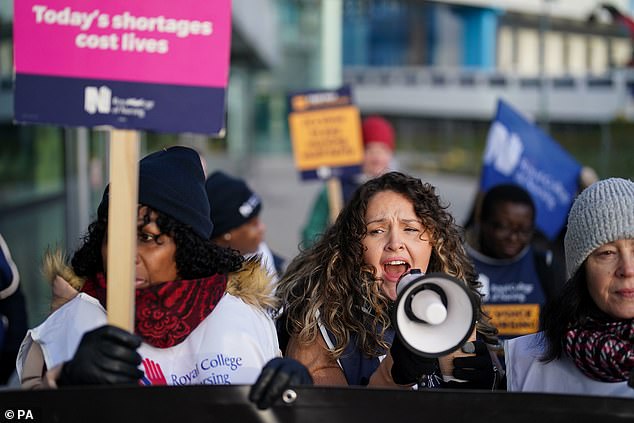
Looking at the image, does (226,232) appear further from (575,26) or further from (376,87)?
(575,26)

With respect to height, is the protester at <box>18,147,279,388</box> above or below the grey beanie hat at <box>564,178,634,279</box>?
below

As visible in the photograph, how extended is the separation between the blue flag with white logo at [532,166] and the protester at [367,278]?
12.2 ft

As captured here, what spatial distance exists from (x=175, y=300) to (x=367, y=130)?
550 centimetres

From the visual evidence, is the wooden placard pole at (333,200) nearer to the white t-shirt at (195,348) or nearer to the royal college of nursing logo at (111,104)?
the white t-shirt at (195,348)

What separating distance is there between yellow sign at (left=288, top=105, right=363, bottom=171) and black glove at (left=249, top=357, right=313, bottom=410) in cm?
612

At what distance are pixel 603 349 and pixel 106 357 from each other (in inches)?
50.4

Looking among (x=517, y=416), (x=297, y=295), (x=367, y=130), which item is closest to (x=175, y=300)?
(x=297, y=295)

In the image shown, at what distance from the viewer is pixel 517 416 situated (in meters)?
2.10

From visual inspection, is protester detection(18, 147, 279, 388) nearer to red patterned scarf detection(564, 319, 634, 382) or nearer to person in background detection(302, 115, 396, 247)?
red patterned scarf detection(564, 319, 634, 382)

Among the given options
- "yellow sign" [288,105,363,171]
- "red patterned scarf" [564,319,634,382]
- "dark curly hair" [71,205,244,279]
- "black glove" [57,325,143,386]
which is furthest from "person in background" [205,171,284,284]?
"black glove" [57,325,143,386]

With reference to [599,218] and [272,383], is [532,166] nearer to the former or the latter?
[599,218]

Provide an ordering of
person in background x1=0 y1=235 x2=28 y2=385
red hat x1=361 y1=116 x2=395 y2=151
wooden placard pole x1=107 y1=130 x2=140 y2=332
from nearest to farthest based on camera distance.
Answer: wooden placard pole x1=107 y1=130 x2=140 y2=332 → person in background x1=0 y1=235 x2=28 y2=385 → red hat x1=361 y1=116 x2=395 y2=151

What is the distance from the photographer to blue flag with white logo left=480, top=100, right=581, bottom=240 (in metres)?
6.94

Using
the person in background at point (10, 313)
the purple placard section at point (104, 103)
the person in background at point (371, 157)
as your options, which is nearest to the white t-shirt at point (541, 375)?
the purple placard section at point (104, 103)
